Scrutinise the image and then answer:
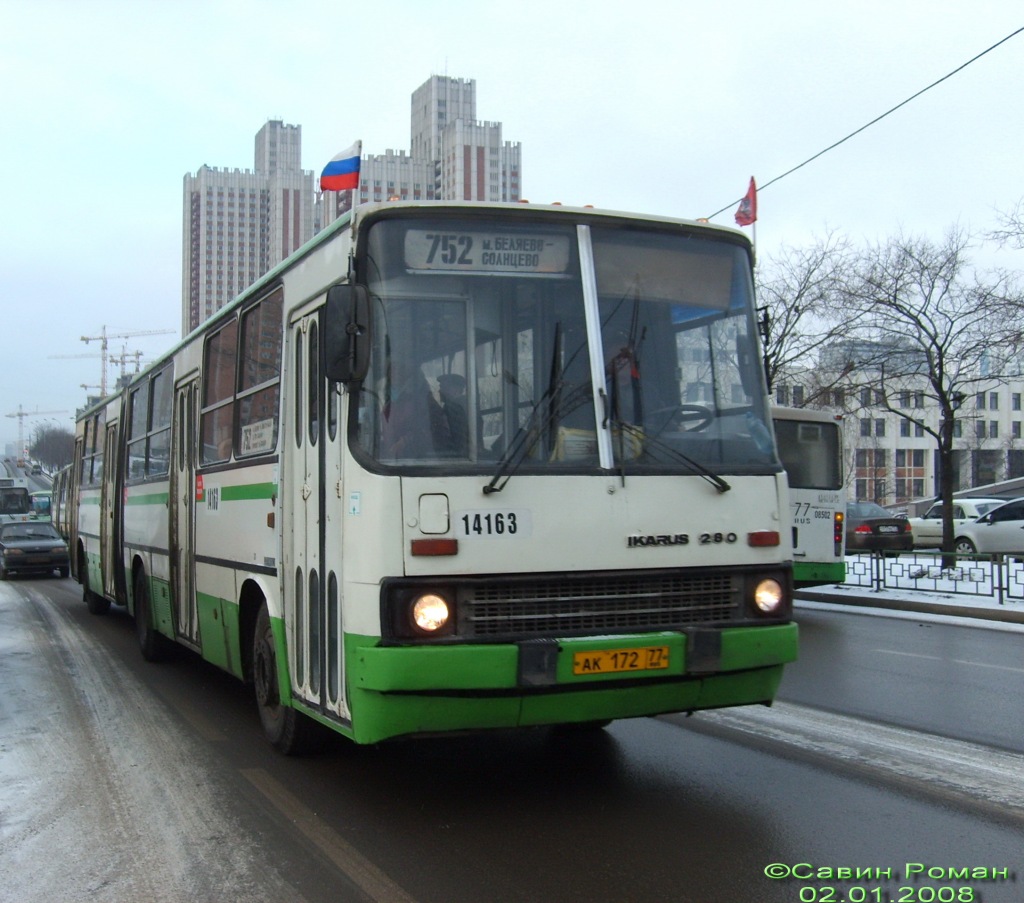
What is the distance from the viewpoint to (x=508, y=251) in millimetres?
5617

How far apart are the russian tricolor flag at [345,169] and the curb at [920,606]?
1123 centimetres

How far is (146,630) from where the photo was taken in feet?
37.6

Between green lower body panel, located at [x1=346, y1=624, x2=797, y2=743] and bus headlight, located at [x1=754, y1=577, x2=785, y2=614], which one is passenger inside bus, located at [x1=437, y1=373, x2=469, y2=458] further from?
bus headlight, located at [x1=754, y1=577, x2=785, y2=614]

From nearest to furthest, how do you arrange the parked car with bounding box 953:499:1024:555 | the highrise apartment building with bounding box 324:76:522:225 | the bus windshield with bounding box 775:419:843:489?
the highrise apartment building with bounding box 324:76:522:225 → the bus windshield with bounding box 775:419:843:489 → the parked car with bounding box 953:499:1024:555

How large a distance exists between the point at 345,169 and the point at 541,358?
3854mm

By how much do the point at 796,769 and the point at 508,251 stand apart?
3.40 m

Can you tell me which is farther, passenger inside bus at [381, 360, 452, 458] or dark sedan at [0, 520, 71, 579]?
dark sedan at [0, 520, 71, 579]

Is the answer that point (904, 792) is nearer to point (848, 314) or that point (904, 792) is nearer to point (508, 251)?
point (508, 251)

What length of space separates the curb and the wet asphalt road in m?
6.40

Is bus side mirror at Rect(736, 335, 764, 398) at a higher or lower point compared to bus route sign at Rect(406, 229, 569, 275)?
lower

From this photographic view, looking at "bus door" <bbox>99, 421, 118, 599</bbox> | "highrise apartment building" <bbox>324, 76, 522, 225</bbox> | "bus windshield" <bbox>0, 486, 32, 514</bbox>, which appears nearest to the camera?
"bus door" <bbox>99, 421, 118, 599</bbox>

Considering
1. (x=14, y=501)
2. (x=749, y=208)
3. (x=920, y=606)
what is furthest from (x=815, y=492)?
(x=14, y=501)

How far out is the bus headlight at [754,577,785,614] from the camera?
5.73 meters

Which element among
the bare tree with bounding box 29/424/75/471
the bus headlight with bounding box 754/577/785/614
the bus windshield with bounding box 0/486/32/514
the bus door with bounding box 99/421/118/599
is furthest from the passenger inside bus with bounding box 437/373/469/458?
the bare tree with bounding box 29/424/75/471
